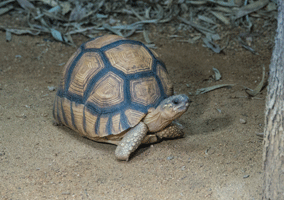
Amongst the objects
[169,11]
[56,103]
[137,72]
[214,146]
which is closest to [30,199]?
[56,103]

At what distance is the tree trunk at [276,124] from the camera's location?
2.07 metres

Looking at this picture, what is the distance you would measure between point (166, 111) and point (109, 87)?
66 cm

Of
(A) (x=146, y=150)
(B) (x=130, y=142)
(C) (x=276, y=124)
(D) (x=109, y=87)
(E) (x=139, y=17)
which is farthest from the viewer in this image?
(E) (x=139, y=17)

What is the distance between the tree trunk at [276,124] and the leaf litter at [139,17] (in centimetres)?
339

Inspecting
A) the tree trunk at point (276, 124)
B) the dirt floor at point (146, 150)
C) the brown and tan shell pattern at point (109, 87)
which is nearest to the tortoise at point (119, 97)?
the brown and tan shell pattern at point (109, 87)

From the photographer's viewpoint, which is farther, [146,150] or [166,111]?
[146,150]

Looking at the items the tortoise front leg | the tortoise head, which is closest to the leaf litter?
the tortoise head

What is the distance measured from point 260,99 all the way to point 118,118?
2.23m

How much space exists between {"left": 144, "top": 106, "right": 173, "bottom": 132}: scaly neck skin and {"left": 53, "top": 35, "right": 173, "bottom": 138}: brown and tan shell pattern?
0.28ft

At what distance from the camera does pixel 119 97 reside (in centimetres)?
318

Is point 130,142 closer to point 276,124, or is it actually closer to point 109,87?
point 109,87

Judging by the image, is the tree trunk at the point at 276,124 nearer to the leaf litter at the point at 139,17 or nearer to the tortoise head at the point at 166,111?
the tortoise head at the point at 166,111

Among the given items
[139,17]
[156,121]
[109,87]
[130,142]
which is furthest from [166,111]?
[139,17]

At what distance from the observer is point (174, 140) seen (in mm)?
3523
